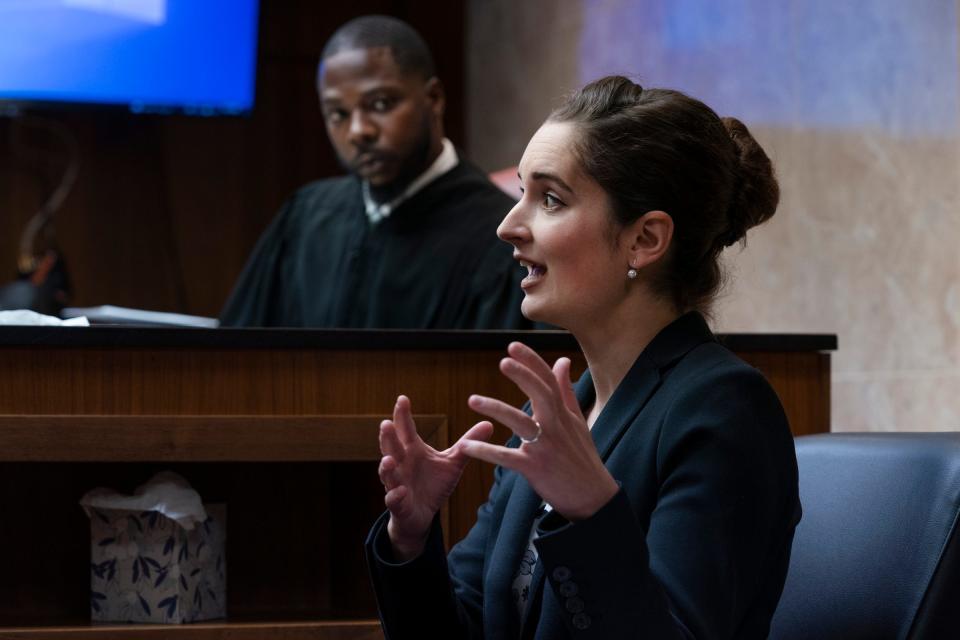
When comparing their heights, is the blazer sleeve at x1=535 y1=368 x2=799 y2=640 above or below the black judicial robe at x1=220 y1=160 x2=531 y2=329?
below

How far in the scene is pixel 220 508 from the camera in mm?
1830

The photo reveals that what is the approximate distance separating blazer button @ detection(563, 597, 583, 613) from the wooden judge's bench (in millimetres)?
670

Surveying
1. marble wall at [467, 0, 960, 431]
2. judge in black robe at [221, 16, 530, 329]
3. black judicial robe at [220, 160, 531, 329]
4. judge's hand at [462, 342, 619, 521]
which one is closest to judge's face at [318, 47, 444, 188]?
judge in black robe at [221, 16, 530, 329]

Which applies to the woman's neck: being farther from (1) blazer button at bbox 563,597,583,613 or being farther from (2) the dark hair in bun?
(1) blazer button at bbox 563,597,583,613

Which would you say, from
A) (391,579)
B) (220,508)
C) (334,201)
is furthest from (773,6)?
(391,579)

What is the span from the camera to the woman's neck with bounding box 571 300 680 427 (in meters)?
1.41

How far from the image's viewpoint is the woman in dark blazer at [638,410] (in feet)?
3.96

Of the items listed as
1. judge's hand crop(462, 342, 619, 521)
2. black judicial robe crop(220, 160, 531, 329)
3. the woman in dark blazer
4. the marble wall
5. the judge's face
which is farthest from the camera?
the judge's face

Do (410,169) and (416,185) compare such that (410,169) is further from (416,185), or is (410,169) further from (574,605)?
(574,605)

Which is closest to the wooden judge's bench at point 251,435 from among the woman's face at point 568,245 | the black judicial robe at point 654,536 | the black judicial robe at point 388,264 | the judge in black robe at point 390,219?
the black judicial robe at point 654,536

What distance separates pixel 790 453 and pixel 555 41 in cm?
283

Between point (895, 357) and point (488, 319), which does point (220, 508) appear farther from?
point (895, 357)

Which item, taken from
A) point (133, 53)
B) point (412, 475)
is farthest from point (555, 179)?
point (133, 53)

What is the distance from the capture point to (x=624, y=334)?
1.42 m
